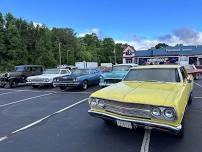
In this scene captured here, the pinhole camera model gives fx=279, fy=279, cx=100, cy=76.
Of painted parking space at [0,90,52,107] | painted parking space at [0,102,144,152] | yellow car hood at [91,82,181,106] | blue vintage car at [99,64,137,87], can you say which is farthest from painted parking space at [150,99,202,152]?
painted parking space at [0,90,52,107]

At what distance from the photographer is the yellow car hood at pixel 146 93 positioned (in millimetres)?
5746

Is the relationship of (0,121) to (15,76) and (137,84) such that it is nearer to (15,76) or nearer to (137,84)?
(137,84)

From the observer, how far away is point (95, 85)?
1977 cm

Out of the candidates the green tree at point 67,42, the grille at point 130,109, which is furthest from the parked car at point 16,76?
the green tree at point 67,42

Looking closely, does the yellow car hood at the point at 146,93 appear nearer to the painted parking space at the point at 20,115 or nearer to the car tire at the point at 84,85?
the painted parking space at the point at 20,115

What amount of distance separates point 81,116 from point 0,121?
2.46 metres

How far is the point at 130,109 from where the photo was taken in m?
5.89

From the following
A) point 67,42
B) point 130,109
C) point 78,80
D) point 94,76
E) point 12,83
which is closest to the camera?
point 130,109

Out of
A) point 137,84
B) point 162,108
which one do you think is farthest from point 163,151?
point 137,84

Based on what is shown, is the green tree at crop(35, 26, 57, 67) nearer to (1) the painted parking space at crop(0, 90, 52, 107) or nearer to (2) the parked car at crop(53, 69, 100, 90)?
(2) the parked car at crop(53, 69, 100, 90)

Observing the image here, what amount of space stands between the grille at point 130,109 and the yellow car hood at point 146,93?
0.32 ft

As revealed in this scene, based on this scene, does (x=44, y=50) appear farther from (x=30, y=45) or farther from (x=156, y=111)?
(x=156, y=111)

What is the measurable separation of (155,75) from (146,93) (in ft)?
5.91

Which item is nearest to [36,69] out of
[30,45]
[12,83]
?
[12,83]
